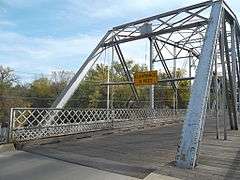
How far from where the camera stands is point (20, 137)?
36.5 ft

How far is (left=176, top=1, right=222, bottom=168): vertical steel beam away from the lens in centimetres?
696

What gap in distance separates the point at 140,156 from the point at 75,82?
9931mm

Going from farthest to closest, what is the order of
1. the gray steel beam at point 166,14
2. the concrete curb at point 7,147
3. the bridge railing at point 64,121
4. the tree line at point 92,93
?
1. the tree line at point 92,93
2. the gray steel beam at point 166,14
3. the bridge railing at point 64,121
4. the concrete curb at point 7,147

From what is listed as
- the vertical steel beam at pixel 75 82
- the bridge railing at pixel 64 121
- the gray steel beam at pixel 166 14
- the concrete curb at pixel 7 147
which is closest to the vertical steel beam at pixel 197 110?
the concrete curb at pixel 7 147

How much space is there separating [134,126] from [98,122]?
9.44ft

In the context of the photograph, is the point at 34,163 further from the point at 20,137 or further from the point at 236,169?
the point at 236,169

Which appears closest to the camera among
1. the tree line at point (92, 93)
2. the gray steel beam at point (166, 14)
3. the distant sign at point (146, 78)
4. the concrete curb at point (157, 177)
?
the concrete curb at point (157, 177)

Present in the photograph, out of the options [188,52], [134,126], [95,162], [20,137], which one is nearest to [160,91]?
[188,52]

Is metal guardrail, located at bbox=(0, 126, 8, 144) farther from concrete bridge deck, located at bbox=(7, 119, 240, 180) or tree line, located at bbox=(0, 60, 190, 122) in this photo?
tree line, located at bbox=(0, 60, 190, 122)

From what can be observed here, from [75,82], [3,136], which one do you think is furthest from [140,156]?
[75,82]

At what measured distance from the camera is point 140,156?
8.45 metres

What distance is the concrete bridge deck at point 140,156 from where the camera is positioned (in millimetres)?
6570

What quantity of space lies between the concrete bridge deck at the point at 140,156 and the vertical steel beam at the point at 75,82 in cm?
458

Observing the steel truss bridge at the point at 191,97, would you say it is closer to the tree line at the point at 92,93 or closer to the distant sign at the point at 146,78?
the distant sign at the point at 146,78
